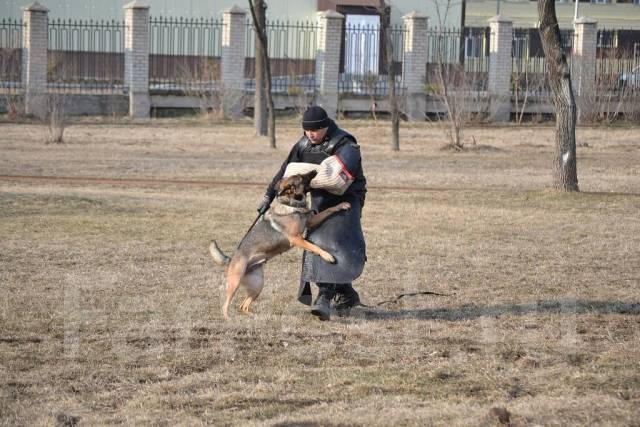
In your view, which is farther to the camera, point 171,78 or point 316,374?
point 171,78

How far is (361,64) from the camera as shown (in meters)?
38.9

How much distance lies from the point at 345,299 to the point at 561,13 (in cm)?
4615

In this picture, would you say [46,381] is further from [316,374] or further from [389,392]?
[389,392]

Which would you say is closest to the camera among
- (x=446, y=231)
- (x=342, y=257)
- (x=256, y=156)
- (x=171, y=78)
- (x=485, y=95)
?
(x=342, y=257)

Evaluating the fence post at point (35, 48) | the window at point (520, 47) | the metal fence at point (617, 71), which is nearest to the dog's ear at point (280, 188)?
the fence post at point (35, 48)

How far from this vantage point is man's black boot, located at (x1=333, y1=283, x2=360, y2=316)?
8.20 metres

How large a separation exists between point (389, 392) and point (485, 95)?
91.7 ft

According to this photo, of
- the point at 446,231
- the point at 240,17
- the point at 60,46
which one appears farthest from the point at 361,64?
the point at 446,231

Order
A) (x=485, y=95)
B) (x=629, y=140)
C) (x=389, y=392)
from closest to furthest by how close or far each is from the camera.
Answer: (x=389, y=392), (x=629, y=140), (x=485, y=95)

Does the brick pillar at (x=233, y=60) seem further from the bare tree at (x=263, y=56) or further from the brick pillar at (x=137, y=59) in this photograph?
the bare tree at (x=263, y=56)

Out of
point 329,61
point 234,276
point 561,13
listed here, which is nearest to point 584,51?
point 329,61

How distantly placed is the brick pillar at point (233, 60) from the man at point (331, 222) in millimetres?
24499

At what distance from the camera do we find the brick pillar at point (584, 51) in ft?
111

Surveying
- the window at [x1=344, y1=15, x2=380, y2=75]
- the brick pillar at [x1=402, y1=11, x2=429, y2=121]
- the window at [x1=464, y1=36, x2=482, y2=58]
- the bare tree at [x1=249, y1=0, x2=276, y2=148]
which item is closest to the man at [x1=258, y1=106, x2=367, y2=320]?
the bare tree at [x1=249, y1=0, x2=276, y2=148]
